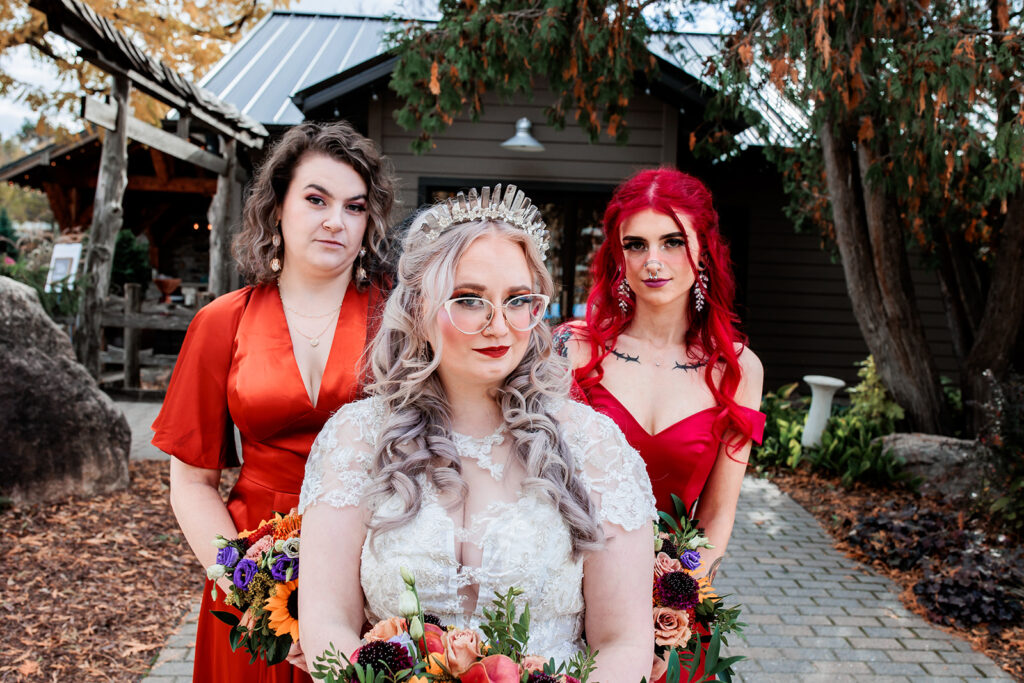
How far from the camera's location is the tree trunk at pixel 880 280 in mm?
6914

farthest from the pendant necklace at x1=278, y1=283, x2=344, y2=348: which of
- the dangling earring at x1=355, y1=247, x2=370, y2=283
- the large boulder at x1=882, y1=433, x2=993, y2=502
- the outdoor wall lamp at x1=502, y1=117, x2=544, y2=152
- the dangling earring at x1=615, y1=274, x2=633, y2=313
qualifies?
the outdoor wall lamp at x1=502, y1=117, x2=544, y2=152

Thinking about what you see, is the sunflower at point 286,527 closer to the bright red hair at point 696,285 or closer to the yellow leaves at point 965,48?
the bright red hair at point 696,285

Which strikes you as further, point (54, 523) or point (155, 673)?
point (54, 523)

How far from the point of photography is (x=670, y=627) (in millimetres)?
1789

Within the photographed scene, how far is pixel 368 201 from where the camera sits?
2.32 m

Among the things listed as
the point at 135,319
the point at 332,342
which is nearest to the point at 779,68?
the point at 332,342

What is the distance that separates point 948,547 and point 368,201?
495 cm

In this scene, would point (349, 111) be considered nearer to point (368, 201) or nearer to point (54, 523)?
point (54, 523)

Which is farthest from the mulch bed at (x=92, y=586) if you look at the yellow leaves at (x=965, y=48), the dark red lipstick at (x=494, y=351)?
the yellow leaves at (x=965, y=48)

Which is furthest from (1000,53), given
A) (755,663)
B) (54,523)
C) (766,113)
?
(54,523)

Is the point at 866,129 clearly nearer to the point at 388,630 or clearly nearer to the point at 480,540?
the point at 480,540

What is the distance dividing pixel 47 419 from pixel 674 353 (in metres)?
4.87

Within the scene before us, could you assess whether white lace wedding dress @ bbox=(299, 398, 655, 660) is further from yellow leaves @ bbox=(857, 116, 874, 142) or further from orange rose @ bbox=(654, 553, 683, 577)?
yellow leaves @ bbox=(857, 116, 874, 142)

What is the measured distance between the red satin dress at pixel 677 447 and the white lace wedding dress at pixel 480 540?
0.66m
